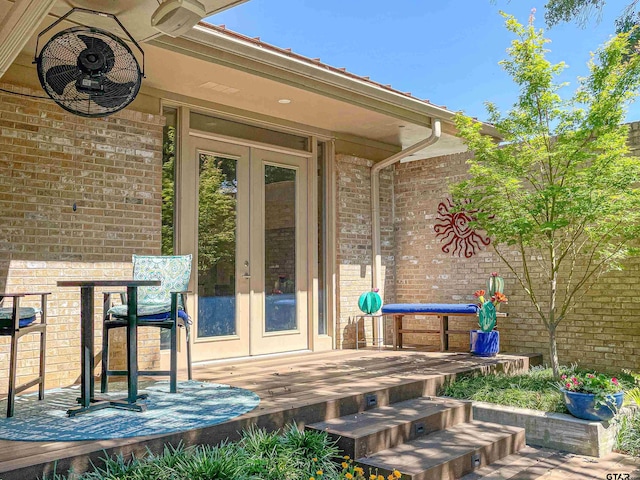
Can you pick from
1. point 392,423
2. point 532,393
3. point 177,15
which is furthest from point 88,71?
point 532,393

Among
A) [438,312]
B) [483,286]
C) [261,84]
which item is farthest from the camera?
[483,286]

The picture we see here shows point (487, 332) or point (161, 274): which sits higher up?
point (161, 274)

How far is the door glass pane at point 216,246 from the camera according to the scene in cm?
572

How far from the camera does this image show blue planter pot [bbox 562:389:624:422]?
4.17 m

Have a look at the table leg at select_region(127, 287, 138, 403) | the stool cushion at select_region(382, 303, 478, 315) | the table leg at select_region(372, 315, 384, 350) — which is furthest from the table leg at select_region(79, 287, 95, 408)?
the table leg at select_region(372, 315, 384, 350)

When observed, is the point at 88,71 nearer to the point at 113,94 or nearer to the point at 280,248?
the point at 113,94

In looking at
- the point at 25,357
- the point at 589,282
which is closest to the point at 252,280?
the point at 25,357

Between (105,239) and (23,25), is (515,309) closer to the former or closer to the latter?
(105,239)

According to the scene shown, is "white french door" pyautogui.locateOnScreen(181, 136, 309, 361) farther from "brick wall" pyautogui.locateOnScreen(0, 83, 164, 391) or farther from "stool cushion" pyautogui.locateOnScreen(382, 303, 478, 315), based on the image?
"stool cushion" pyautogui.locateOnScreen(382, 303, 478, 315)

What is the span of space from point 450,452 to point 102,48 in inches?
131

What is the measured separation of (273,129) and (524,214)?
284 centimetres

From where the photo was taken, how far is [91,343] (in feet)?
11.6

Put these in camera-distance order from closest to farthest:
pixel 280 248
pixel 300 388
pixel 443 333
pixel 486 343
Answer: pixel 300 388
pixel 486 343
pixel 280 248
pixel 443 333

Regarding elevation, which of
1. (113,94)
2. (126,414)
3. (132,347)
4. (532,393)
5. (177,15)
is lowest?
(532,393)
